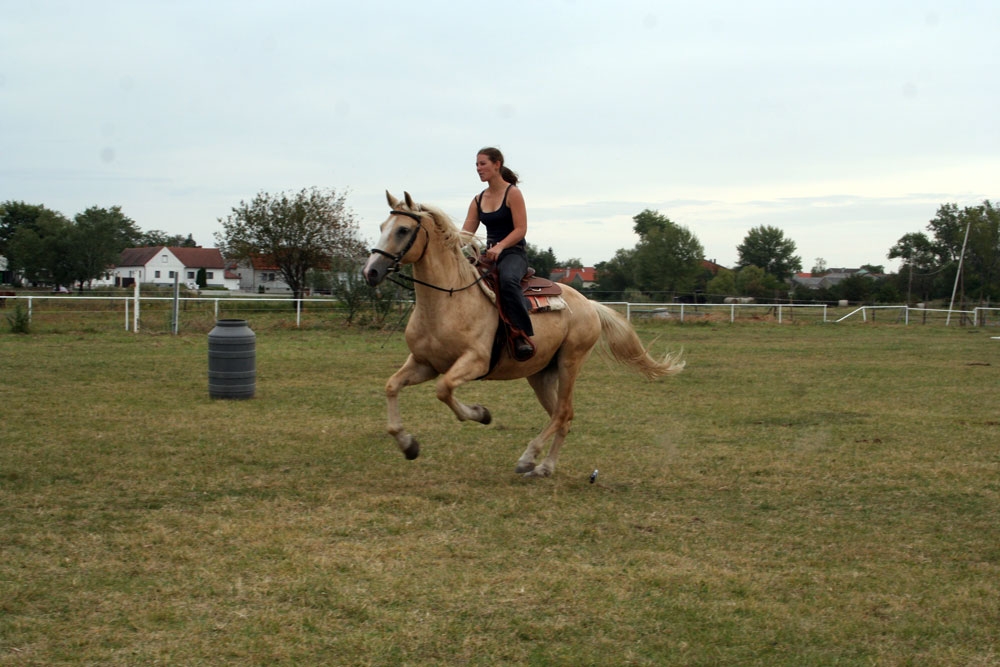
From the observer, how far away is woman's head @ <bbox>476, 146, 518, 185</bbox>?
7.23 metres

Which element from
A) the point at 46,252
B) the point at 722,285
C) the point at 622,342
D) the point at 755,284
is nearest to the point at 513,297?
the point at 622,342

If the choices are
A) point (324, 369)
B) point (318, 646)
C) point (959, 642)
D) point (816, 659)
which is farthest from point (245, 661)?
point (324, 369)

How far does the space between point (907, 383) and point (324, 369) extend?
10.6m

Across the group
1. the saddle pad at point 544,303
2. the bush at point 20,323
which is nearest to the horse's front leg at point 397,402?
the saddle pad at point 544,303

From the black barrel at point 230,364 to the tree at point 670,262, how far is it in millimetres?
62836

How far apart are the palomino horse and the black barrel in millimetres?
5098

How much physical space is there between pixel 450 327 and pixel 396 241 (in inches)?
33.6

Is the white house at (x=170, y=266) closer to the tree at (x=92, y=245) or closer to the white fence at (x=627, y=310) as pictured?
the tree at (x=92, y=245)

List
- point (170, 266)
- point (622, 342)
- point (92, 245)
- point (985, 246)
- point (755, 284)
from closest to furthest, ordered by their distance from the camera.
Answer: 1. point (622, 342)
2. point (985, 246)
3. point (92, 245)
4. point (755, 284)
5. point (170, 266)

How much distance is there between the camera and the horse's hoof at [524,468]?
→ 7.47m

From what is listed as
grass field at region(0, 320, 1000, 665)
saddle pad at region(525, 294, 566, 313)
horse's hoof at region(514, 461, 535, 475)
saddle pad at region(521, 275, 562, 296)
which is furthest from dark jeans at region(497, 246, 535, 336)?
grass field at region(0, 320, 1000, 665)

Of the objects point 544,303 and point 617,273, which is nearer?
point 544,303

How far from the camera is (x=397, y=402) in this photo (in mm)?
6785

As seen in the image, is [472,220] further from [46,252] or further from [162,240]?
[162,240]
